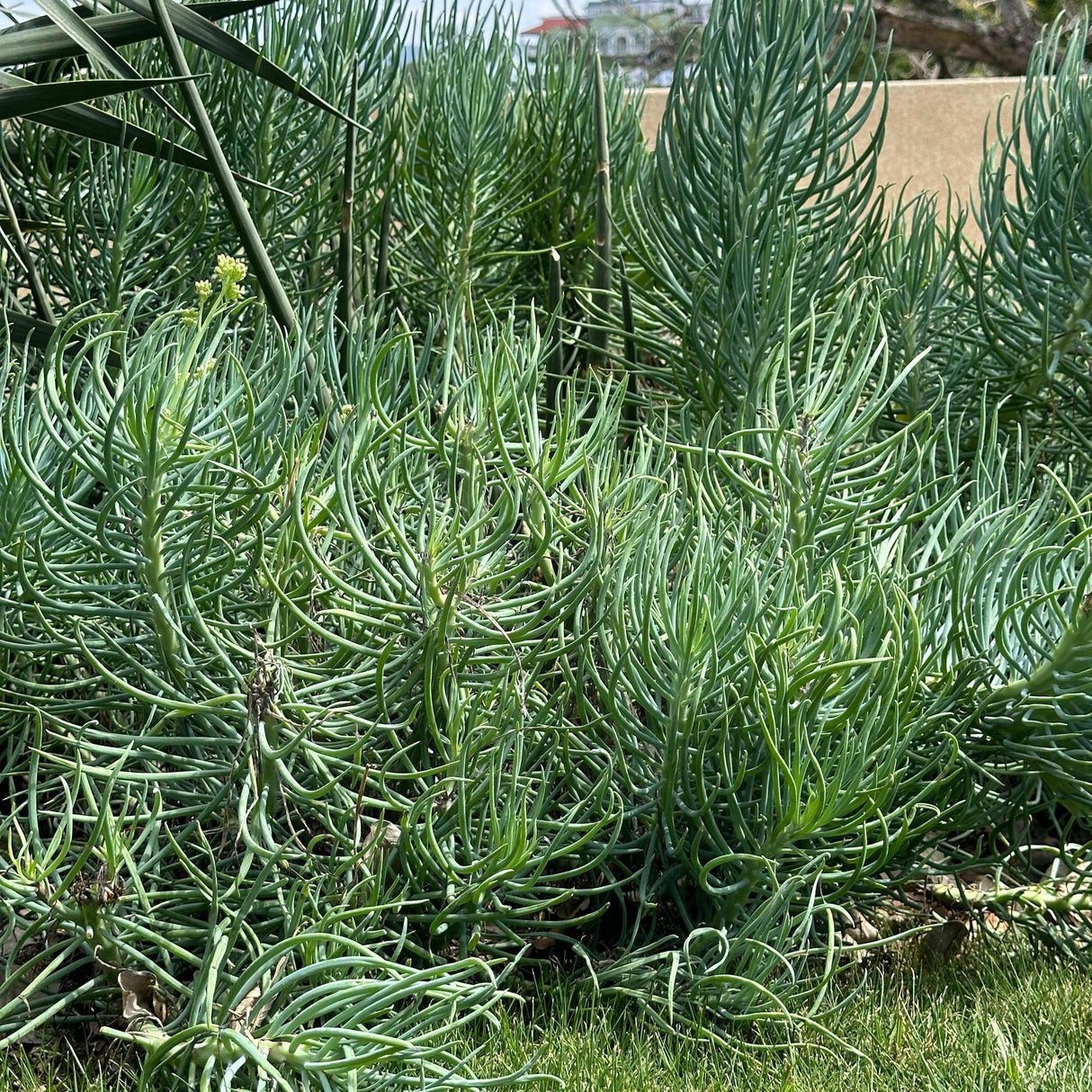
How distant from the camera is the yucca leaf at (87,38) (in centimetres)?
128

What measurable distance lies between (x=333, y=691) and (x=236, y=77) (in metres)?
1.12

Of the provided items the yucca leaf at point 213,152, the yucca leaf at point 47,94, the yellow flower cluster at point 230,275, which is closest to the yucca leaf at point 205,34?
the yucca leaf at point 213,152

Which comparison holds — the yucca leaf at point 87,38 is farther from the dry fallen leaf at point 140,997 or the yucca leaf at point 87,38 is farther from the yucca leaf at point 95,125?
the dry fallen leaf at point 140,997

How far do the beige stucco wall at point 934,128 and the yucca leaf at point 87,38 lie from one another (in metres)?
3.03

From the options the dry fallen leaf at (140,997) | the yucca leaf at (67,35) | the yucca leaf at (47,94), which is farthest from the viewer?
the yucca leaf at (67,35)

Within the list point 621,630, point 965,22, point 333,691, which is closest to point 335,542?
point 333,691

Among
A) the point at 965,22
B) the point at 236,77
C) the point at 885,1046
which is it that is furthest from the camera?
the point at 965,22

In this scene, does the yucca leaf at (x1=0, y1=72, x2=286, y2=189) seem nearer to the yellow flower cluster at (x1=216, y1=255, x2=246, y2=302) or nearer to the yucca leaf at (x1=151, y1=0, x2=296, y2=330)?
the yucca leaf at (x1=151, y1=0, x2=296, y2=330)

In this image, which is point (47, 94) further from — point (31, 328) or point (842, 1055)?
point (842, 1055)

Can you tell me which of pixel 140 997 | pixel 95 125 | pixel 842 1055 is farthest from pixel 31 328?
pixel 842 1055

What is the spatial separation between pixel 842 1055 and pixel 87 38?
1280 millimetres

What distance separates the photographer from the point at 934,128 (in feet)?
13.9

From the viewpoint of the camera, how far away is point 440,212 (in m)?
2.08

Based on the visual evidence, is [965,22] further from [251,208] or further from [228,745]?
[228,745]
